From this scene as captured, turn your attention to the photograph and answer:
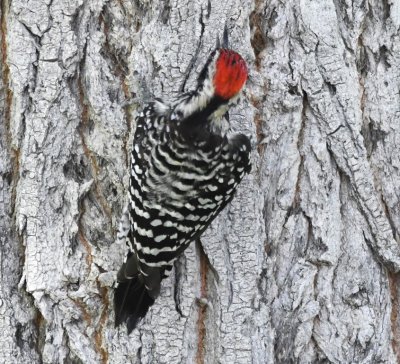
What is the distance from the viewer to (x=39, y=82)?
13.0 feet

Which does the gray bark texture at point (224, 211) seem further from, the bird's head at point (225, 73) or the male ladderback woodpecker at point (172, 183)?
the bird's head at point (225, 73)

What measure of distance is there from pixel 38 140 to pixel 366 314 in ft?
5.19

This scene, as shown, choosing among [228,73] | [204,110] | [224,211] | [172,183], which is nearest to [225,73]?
[228,73]

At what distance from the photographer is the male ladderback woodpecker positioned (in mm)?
3877

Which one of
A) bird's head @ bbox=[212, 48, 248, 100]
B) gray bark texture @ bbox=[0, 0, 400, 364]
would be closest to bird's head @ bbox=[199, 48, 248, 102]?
bird's head @ bbox=[212, 48, 248, 100]

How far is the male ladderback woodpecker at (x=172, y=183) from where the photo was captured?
3.88 meters

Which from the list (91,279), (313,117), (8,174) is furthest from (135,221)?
(313,117)

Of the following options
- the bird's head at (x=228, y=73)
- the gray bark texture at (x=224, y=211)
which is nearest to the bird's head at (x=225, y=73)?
the bird's head at (x=228, y=73)

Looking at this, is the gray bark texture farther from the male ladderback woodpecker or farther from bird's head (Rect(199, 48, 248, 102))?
bird's head (Rect(199, 48, 248, 102))

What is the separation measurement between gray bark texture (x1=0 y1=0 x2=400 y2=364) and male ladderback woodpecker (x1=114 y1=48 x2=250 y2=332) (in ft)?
0.30

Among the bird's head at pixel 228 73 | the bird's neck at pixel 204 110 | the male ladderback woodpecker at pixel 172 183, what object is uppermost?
the bird's head at pixel 228 73

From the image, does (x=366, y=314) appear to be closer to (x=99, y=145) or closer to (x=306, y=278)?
(x=306, y=278)

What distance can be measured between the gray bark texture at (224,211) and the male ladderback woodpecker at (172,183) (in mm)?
92

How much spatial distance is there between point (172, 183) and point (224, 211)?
270mm
